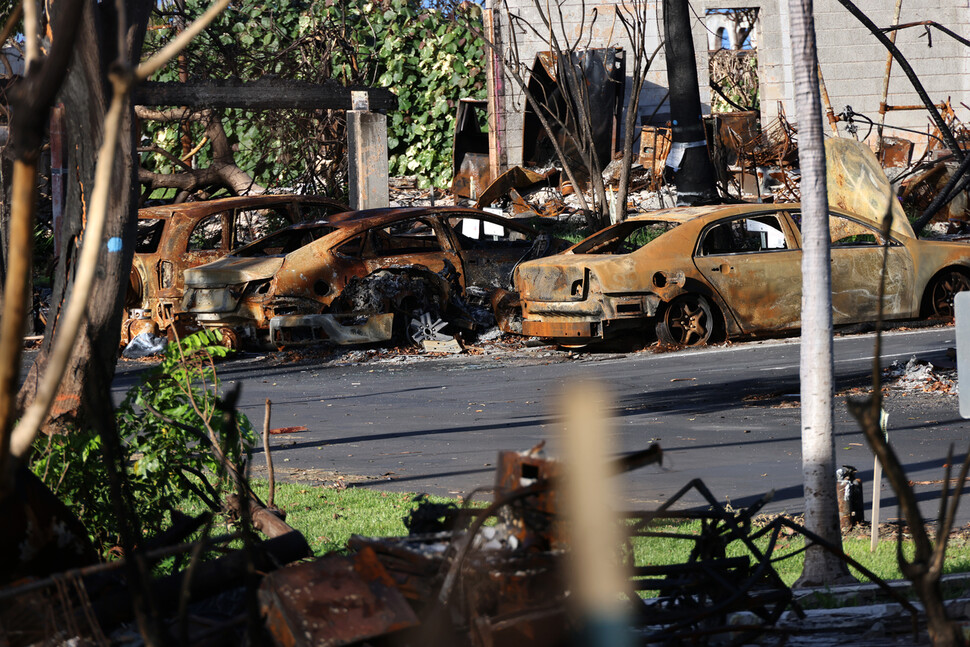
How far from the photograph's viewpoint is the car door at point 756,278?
39.9 feet

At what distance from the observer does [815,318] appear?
4.62 m

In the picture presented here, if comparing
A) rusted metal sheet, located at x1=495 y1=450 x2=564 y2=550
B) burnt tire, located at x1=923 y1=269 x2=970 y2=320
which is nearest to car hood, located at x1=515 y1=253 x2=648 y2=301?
burnt tire, located at x1=923 y1=269 x2=970 y2=320

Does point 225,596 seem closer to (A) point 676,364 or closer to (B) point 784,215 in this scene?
(A) point 676,364

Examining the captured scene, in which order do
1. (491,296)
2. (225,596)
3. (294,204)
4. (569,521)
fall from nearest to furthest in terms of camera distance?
1. (569,521)
2. (225,596)
3. (491,296)
4. (294,204)

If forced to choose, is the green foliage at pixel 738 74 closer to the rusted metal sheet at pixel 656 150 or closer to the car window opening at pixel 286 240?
the rusted metal sheet at pixel 656 150

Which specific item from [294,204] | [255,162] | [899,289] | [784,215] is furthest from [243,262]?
[255,162]

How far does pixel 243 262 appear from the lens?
1334cm

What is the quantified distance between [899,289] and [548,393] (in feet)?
16.3

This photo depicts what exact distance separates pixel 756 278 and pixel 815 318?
25.5 feet

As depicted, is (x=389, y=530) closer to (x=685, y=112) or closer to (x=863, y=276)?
(x=863, y=276)

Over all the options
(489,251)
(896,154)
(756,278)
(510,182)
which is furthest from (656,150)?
(756,278)

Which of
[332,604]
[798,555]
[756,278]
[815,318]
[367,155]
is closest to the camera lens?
[332,604]

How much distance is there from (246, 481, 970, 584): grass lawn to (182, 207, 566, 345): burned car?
6.22 metres

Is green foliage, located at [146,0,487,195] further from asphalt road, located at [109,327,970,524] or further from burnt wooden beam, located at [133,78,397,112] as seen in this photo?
asphalt road, located at [109,327,970,524]
